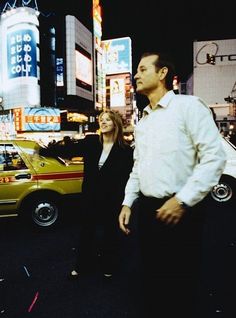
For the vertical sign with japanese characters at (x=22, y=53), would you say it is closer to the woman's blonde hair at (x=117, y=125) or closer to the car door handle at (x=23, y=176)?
the car door handle at (x=23, y=176)

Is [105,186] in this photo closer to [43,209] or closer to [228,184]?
[43,209]

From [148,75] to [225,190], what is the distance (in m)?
5.99

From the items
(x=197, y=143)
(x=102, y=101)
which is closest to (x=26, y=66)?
(x=102, y=101)

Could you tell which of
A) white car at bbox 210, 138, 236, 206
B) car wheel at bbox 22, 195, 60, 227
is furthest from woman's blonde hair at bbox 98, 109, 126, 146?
white car at bbox 210, 138, 236, 206

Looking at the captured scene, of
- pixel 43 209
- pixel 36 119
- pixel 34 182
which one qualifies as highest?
pixel 36 119

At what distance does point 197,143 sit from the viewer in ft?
5.58

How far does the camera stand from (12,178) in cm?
547

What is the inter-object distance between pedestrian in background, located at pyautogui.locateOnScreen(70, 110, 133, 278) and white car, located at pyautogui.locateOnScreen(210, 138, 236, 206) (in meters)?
4.13

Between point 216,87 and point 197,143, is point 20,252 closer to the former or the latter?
point 197,143

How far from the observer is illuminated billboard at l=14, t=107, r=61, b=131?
3058 centimetres

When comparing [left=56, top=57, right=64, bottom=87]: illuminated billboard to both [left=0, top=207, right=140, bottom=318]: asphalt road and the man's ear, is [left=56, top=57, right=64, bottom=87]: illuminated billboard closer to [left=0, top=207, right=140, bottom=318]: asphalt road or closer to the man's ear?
[left=0, top=207, right=140, bottom=318]: asphalt road

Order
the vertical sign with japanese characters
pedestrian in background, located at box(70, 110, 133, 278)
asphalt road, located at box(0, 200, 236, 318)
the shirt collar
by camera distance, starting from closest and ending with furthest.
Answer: the shirt collar, asphalt road, located at box(0, 200, 236, 318), pedestrian in background, located at box(70, 110, 133, 278), the vertical sign with japanese characters

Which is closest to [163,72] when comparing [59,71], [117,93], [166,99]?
[166,99]

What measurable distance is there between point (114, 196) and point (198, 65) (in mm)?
69770
